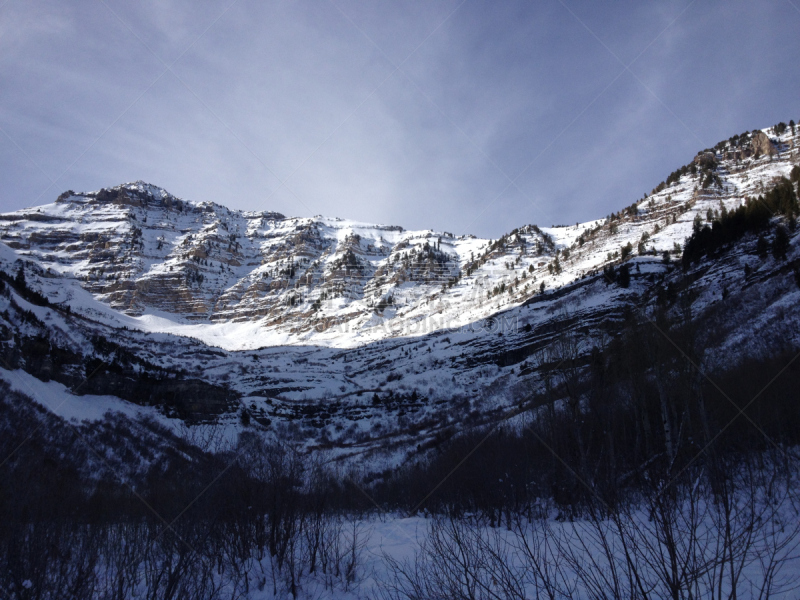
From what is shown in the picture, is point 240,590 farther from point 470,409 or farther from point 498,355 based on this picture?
point 498,355

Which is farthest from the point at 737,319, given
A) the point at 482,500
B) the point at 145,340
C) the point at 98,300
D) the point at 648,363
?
the point at 98,300

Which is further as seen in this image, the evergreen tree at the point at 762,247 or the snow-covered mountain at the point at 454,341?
the evergreen tree at the point at 762,247

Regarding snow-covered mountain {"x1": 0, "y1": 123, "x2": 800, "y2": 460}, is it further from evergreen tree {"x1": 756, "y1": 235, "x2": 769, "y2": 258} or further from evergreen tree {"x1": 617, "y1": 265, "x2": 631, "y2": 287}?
evergreen tree {"x1": 756, "y1": 235, "x2": 769, "y2": 258}

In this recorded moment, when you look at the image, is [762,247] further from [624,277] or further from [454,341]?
[454,341]

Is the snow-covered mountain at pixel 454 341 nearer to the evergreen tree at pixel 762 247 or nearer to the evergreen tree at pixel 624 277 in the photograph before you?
the evergreen tree at pixel 624 277

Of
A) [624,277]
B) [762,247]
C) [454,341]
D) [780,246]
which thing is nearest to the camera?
[780,246]

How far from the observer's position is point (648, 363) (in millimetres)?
20656

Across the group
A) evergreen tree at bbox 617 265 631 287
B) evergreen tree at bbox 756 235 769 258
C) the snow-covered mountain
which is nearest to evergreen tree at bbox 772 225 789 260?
the snow-covered mountain

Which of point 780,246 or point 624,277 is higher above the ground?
point 624,277

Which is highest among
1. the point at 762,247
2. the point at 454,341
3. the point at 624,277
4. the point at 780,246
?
the point at 624,277

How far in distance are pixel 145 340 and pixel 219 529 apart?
12533 centimetres

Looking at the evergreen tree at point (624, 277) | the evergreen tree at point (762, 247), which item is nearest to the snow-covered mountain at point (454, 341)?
the evergreen tree at point (624, 277)

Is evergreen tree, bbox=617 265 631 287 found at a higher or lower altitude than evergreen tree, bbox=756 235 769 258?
higher

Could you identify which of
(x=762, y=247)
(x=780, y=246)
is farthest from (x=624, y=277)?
(x=780, y=246)
